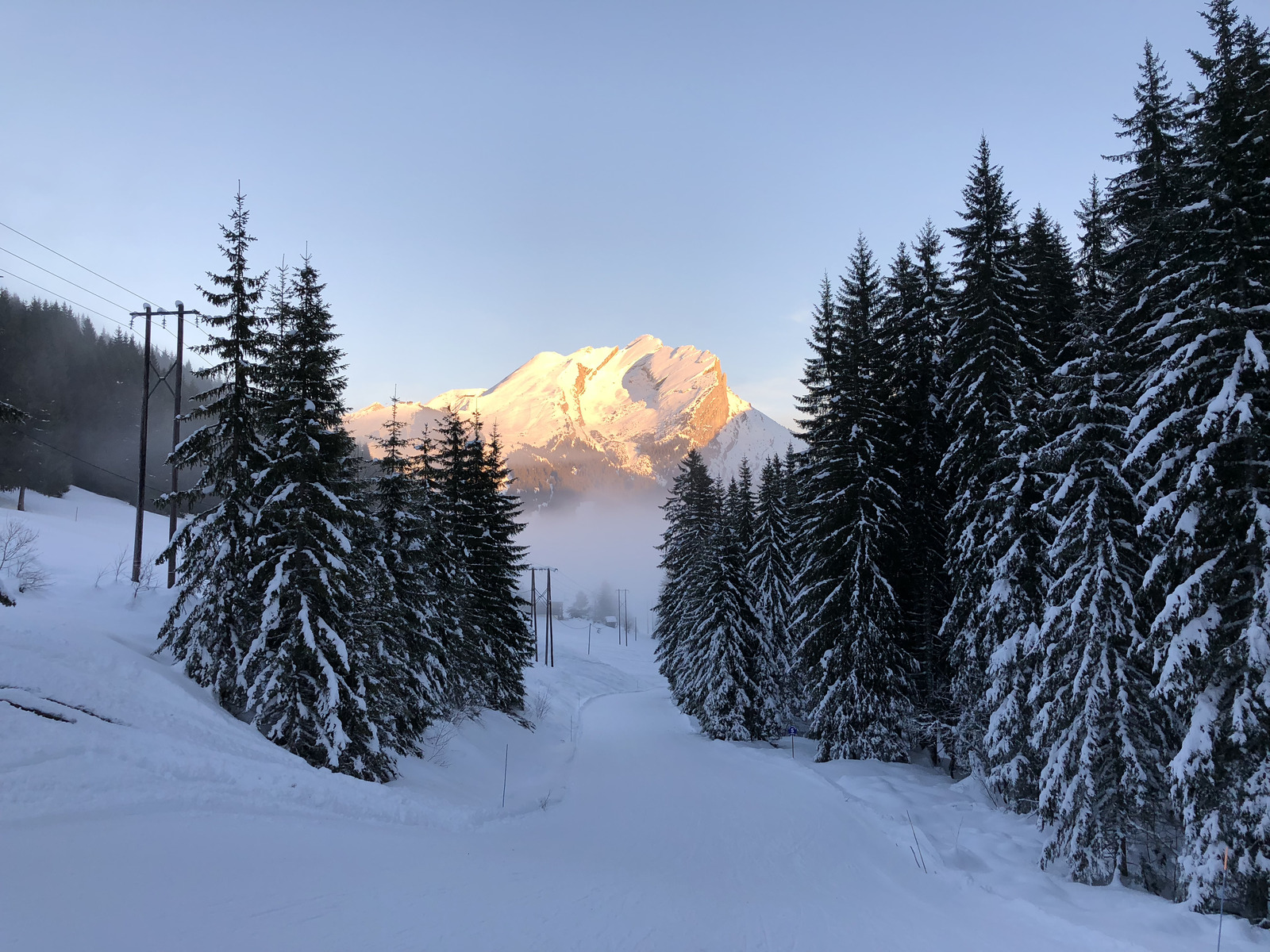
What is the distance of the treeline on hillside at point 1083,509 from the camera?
1039 centimetres

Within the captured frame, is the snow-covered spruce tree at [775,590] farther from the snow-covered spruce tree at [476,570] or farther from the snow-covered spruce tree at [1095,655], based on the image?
the snow-covered spruce tree at [1095,655]

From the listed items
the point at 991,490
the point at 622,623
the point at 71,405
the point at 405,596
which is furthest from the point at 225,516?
the point at 622,623

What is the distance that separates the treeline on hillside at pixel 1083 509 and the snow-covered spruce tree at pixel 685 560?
10.4m

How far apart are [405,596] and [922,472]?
19.1 metres

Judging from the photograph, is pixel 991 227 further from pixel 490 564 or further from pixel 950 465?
pixel 490 564

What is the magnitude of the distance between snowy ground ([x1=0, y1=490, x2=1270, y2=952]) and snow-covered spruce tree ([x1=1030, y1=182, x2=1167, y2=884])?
4.08 ft

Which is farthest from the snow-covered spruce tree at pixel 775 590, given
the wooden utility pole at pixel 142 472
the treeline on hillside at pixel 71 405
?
the treeline on hillside at pixel 71 405

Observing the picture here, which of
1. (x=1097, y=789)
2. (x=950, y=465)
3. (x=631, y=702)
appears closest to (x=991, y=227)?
(x=950, y=465)

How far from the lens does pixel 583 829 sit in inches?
600

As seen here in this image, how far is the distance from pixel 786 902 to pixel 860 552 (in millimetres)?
14310

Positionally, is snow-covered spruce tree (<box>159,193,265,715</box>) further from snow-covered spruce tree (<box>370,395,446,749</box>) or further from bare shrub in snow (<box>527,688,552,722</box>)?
bare shrub in snow (<box>527,688,552,722</box>)

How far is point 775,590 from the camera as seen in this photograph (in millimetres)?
32844

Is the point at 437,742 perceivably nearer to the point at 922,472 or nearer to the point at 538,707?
the point at 538,707

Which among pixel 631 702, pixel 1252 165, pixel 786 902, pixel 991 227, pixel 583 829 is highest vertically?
pixel 991 227
